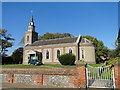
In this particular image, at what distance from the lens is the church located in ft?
100

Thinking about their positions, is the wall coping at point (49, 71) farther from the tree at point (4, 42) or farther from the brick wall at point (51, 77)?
the tree at point (4, 42)

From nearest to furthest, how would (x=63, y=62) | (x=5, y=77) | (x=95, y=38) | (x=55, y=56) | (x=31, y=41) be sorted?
(x=5, y=77)
(x=63, y=62)
(x=55, y=56)
(x=31, y=41)
(x=95, y=38)

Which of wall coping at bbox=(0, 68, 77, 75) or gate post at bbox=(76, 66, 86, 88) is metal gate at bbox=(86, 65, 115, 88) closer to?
gate post at bbox=(76, 66, 86, 88)

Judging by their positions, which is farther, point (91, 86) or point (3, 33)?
point (3, 33)

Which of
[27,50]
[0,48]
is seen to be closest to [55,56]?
[27,50]

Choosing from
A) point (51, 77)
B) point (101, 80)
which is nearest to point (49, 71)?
point (51, 77)

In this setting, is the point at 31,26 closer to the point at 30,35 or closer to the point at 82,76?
the point at 30,35

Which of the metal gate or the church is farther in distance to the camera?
the church

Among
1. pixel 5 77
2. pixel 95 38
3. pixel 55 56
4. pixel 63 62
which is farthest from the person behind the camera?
pixel 95 38

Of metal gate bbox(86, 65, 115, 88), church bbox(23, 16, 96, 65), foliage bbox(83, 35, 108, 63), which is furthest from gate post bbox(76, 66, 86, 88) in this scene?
foliage bbox(83, 35, 108, 63)

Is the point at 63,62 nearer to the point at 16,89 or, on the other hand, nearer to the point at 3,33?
the point at 16,89

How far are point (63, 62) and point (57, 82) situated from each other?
17205mm

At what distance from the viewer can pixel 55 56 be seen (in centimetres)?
3356

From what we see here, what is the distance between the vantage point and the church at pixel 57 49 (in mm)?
30594
